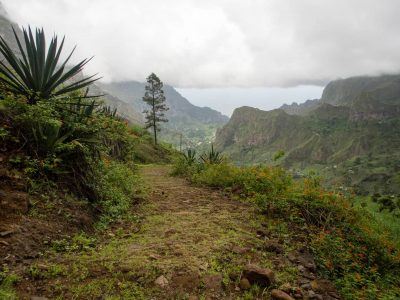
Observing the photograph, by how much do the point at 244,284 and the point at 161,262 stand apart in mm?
1022

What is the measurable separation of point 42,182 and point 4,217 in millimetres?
1054

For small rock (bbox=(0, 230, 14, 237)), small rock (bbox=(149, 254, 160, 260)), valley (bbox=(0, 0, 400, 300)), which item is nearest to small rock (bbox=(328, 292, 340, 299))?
valley (bbox=(0, 0, 400, 300))

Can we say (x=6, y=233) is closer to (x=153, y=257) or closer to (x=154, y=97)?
(x=153, y=257)

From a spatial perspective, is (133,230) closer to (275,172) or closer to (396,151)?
(275,172)

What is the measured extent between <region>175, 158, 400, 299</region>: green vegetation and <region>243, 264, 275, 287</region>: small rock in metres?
1.00

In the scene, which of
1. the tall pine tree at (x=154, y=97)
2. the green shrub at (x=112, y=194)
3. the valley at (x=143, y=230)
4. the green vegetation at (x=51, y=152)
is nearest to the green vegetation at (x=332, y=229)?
the valley at (x=143, y=230)

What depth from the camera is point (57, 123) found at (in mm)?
5230

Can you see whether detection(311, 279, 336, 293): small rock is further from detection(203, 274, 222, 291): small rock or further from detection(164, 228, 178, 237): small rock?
detection(164, 228, 178, 237): small rock

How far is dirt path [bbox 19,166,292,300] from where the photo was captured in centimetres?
335

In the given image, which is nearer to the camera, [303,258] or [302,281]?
[302,281]

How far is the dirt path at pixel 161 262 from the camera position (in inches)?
132

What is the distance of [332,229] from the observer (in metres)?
5.75

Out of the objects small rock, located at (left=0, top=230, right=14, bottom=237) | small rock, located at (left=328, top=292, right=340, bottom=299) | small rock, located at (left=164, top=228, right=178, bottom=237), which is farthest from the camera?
small rock, located at (left=164, top=228, right=178, bottom=237)

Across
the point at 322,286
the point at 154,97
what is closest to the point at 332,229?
the point at 322,286
